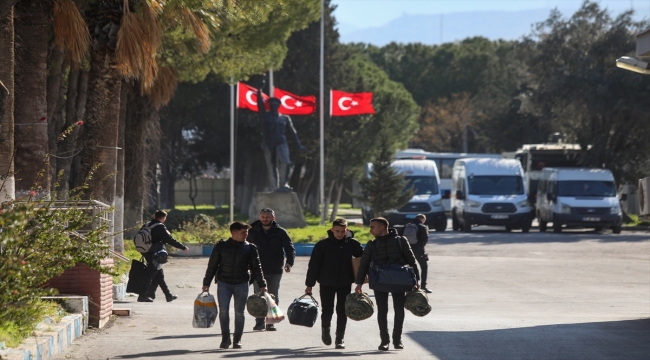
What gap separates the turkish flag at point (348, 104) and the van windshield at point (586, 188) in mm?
7577

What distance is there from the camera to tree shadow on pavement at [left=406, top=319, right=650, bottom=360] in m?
11.0

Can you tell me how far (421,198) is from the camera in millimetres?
40750

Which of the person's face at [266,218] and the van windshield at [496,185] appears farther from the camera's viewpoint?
the van windshield at [496,185]

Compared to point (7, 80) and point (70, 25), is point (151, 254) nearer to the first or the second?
point (70, 25)

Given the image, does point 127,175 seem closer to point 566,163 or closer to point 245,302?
point 245,302

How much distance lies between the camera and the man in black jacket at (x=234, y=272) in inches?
449

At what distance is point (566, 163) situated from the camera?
46.7 meters

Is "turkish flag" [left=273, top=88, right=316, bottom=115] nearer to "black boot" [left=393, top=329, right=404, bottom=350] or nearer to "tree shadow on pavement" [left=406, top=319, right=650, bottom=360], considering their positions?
"tree shadow on pavement" [left=406, top=319, right=650, bottom=360]

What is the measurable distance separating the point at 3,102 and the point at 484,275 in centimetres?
1283

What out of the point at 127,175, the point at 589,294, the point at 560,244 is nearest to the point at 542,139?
the point at 560,244

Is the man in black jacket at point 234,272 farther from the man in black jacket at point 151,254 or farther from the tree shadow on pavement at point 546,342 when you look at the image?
the man in black jacket at point 151,254

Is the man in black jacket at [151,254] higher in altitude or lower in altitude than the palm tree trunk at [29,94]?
lower

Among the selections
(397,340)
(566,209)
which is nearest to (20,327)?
(397,340)

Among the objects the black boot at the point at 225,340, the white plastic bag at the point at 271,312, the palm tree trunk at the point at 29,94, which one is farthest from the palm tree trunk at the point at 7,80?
the white plastic bag at the point at 271,312
